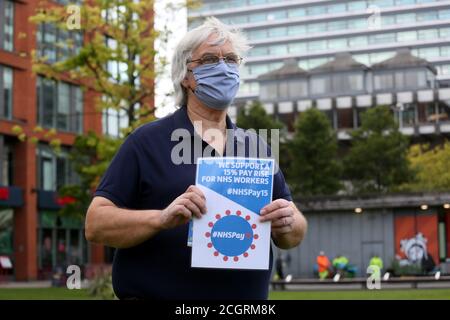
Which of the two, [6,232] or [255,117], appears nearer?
[6,232]

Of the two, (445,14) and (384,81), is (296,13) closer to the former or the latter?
(384,81)

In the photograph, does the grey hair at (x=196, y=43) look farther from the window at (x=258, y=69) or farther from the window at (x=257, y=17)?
the window at (x=258, y=69)

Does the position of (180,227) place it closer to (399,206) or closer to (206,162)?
(206,162)

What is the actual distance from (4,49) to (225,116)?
4028 cm

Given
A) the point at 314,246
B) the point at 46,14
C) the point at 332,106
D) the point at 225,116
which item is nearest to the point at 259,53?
the point at 332,106

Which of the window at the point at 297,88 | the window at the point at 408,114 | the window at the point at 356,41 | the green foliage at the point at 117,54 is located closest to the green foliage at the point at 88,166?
the green foliage at the point at 117,54

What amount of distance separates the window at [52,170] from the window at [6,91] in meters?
3.85

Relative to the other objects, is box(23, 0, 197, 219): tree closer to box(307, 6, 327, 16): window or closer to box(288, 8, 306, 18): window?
box(307, 6, 327, 16): window

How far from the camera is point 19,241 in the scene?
43531mm

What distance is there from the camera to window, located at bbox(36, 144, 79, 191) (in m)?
45.8

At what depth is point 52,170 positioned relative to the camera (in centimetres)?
4684

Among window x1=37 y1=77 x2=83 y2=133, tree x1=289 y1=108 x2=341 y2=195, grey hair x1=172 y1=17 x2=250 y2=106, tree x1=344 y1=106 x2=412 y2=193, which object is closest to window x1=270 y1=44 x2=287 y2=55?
tree x1=344 y1=106 x2=412 y2=193

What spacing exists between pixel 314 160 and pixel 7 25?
21928 millimetres

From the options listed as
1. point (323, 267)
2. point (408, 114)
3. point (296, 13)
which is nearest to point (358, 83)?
point (408, 114)
